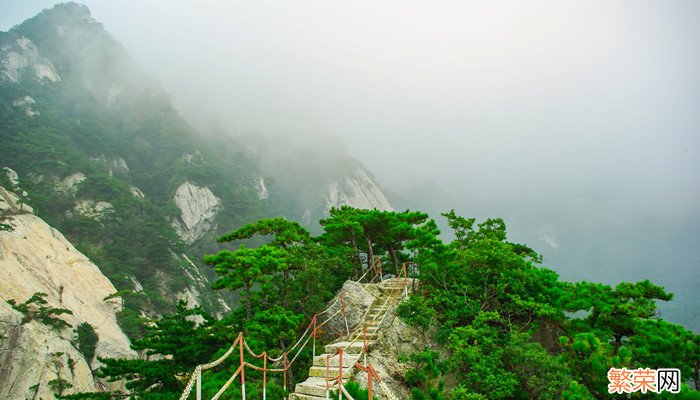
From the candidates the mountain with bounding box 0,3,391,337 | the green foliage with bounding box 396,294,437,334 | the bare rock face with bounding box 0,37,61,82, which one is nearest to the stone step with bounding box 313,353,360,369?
the green foliage with bounding box 396,294,437,334

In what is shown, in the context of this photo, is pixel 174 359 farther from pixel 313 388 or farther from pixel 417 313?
pixel 417 313

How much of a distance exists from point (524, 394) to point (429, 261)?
487 centimetres

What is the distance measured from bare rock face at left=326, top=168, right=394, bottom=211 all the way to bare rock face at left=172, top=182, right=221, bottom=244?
22.5 meters

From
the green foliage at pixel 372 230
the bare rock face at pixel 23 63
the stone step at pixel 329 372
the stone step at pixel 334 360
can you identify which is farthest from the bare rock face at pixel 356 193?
the stone step at pixel 329 372

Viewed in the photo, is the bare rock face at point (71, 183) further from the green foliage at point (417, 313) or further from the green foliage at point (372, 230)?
the green foliage at point (417, 313)

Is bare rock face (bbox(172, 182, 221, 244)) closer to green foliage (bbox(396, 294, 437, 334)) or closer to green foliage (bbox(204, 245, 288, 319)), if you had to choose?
green foliage (bbox(204, 245, 288, 319))

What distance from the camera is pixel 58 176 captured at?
43750 mm

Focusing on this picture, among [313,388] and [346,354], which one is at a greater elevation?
[346,354]

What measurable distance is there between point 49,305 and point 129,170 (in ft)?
143

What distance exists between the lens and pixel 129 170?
6094 centimetres

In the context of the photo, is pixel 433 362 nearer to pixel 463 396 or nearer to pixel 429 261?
pixel 463 396

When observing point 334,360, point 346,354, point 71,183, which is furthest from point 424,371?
point 71,183

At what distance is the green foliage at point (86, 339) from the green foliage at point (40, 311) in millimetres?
890

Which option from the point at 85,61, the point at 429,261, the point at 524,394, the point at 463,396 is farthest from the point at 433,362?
the point at 85,61
